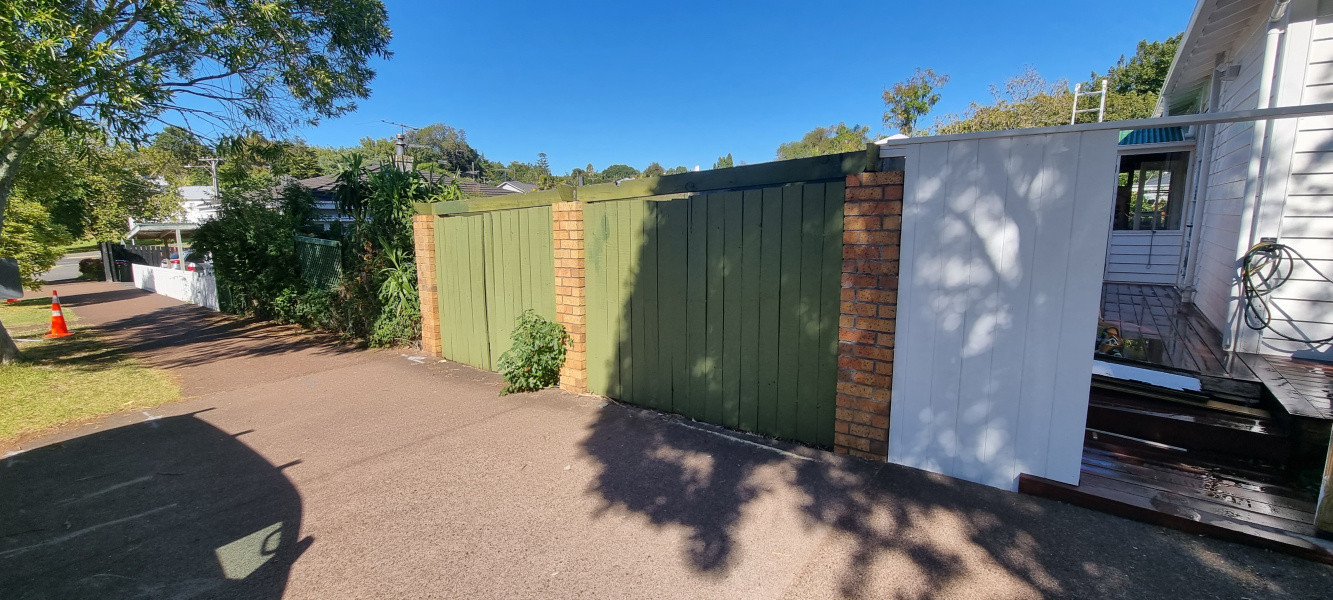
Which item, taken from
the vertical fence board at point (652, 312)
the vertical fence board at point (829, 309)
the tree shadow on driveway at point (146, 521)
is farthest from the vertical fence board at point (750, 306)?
the tree shadow on driveway at point (146, 521)

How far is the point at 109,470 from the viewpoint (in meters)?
3.77

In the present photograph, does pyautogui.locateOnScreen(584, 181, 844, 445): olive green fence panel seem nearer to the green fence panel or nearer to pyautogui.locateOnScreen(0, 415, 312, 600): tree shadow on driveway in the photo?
pyautogui.locateOnScreen(0, 415, 312, 600): tree shadow on driveway

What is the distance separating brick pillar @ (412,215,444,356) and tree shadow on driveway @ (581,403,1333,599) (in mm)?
4389

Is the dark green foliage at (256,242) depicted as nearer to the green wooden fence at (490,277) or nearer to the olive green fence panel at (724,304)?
the green wooden fence at (490,277)

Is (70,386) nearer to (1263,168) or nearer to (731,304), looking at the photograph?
(731,304)

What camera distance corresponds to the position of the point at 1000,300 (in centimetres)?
285

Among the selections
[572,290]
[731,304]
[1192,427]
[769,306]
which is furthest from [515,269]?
[1192,427]

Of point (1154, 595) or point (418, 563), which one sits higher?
point (1154, 595)

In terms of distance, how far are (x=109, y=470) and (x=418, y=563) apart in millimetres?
3015

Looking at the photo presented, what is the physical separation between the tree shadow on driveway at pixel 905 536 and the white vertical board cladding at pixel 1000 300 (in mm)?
262

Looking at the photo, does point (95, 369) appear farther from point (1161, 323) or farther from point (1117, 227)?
point (1117, 227)

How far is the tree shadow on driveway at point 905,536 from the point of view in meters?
2.17

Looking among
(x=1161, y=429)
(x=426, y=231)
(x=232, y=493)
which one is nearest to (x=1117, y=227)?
(x=1161, y=429)

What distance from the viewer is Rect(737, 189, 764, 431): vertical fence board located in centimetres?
369
